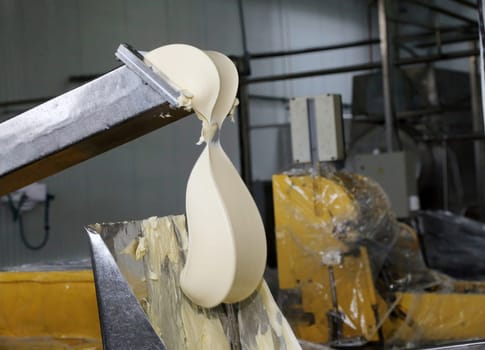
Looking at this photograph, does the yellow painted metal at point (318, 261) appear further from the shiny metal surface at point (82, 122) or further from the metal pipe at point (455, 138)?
the metal pipe at point (455, 138)

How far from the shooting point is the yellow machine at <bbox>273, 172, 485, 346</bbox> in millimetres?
3428

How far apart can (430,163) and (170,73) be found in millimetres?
6343

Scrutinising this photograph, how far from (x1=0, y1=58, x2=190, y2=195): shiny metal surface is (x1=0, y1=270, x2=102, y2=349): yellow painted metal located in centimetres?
93

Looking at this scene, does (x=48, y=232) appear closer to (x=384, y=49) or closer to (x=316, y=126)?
(x=316, y=126)

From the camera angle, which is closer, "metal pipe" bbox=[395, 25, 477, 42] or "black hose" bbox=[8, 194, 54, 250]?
"black hose" bbox=[8, 194, 54, 250]

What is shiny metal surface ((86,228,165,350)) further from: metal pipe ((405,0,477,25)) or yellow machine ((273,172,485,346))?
metal pipe ((405,0,477,25))

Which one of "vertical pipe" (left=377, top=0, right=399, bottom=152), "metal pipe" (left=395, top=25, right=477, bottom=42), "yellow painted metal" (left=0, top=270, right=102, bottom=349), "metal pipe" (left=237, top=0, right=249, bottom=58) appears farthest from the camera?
"metal pipe" (left=395, top=25, right=477, bottom=42)

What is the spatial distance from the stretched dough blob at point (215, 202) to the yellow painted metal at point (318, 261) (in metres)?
2.04

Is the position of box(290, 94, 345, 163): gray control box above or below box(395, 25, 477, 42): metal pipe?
below

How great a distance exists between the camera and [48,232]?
14.9 ft

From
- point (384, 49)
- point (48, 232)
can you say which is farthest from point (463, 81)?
point (48, 232)

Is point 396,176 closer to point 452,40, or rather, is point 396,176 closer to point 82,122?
point 452,40

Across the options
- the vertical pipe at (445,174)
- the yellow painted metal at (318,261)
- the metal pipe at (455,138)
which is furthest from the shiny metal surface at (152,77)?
the vertical pipe at (445,174)

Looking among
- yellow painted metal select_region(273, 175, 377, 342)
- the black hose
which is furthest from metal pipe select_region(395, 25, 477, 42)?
the black hose
